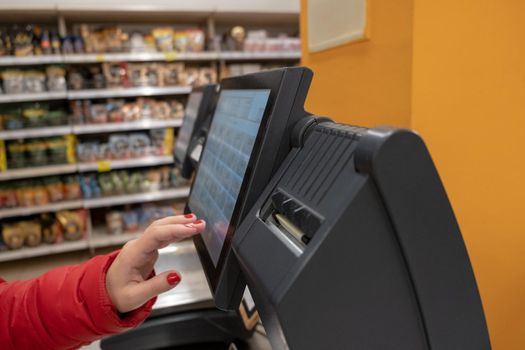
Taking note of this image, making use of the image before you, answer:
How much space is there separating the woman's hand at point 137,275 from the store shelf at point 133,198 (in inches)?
128

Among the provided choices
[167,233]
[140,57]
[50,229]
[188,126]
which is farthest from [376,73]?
[50,229]

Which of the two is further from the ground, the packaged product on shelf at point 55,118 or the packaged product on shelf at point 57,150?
the packaged product on shelf at point 55,118

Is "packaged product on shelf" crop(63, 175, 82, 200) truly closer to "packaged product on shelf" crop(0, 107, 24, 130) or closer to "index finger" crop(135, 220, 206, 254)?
"packaged product on shelf" crop(0, 107, 24, 130)

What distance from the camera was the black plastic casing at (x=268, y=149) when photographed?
54 cm

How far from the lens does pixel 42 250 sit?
3551 mm

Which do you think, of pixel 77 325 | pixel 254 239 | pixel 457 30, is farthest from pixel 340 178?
pixel 457 30

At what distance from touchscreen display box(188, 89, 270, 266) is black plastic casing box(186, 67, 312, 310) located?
0.08 feet

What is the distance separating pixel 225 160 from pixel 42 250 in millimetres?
3405

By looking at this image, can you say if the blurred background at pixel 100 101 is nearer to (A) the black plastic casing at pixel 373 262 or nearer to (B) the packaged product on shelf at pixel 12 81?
(B) the packaged product on shelf at pixel 12 81

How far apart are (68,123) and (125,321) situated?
341cm

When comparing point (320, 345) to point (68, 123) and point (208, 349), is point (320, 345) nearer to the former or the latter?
point (208, 349)

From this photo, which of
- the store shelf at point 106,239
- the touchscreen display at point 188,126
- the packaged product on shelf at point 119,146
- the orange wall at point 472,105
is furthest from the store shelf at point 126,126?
the orange wall at point 472,105

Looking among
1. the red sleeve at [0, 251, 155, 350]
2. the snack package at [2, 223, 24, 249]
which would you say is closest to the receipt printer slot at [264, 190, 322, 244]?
the red sleeve at [0, 251, 155, 350]

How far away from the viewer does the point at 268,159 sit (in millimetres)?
545
